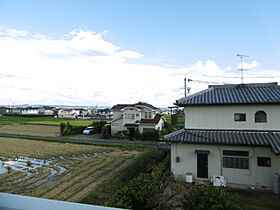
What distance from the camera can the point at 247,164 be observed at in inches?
280

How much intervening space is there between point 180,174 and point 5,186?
657 cm

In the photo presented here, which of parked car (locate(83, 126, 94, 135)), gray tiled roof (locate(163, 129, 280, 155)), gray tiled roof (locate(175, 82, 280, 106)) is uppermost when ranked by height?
gray tiled roof (locate(175, 82, 280, 106))

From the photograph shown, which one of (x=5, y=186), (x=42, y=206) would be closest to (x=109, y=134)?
(x=5, y=186)

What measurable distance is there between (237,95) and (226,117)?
3.87ft

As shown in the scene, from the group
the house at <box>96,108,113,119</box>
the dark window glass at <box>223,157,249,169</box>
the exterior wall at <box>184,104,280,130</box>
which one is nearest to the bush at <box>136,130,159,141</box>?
the exterior wall at <box>184,104,280,130</box>

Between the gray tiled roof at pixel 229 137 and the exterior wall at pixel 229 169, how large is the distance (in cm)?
29

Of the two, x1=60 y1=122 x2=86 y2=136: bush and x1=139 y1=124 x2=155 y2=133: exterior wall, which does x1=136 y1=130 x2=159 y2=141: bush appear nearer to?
x1=139 y1=124 x2=155 y2=133: exterior wall

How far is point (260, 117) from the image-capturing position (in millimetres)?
7715

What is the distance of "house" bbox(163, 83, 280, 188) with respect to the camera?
276 inches

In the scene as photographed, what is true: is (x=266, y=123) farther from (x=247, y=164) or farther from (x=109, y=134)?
(x=109, y=134)

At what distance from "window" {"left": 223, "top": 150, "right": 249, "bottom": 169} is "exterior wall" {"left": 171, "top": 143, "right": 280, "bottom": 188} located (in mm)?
113

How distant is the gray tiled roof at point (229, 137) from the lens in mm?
6906

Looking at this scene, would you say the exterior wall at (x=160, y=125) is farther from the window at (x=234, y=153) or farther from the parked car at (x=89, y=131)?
the window at (x=234, y=153)

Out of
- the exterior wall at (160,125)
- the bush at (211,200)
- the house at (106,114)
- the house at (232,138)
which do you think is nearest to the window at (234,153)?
the house at (232,138)
